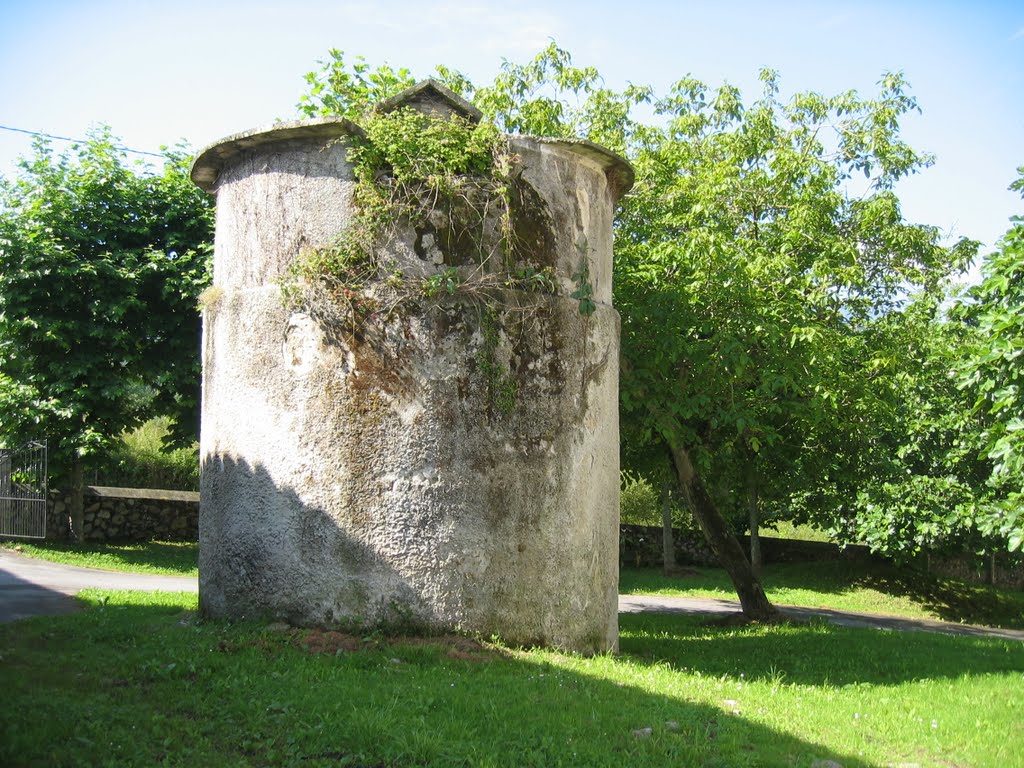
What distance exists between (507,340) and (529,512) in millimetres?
1417

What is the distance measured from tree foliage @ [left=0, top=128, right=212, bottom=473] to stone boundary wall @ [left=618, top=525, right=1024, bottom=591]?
1115 cm

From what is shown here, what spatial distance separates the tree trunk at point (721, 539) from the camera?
12.8 meters

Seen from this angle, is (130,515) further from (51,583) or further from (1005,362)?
(1005,362)

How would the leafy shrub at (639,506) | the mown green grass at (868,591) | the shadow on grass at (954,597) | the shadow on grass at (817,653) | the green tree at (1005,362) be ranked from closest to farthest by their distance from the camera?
the green tree at (1005,362) → the shadow on grass at (817,653) → the shadow on grass at (954,597) → the mown green grass at (868,591) → the leafy shrub at (639,506)

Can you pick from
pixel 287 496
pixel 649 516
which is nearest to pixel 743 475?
pixel 287 496

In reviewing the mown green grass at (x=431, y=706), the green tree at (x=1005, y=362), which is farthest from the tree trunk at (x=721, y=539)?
the green tree at (x=1005, y=362)

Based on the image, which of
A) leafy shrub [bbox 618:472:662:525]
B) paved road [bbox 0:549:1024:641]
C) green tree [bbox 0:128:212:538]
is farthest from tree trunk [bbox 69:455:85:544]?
leafy shrub [bbox 618:472:662:525]

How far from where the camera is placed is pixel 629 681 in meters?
6.88

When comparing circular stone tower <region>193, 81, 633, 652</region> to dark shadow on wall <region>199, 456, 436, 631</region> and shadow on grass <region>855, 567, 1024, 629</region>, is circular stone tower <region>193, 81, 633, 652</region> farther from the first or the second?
shadow on grass <region>855, 567, 1024, 629</region>

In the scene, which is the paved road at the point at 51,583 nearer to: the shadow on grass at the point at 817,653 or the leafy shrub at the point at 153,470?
the leafy shrub at the point at 153,470

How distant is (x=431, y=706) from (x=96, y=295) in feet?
47.5

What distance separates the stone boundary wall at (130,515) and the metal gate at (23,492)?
126cm

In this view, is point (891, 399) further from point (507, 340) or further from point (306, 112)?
point (306, 112)

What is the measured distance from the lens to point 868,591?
67.2 ft
